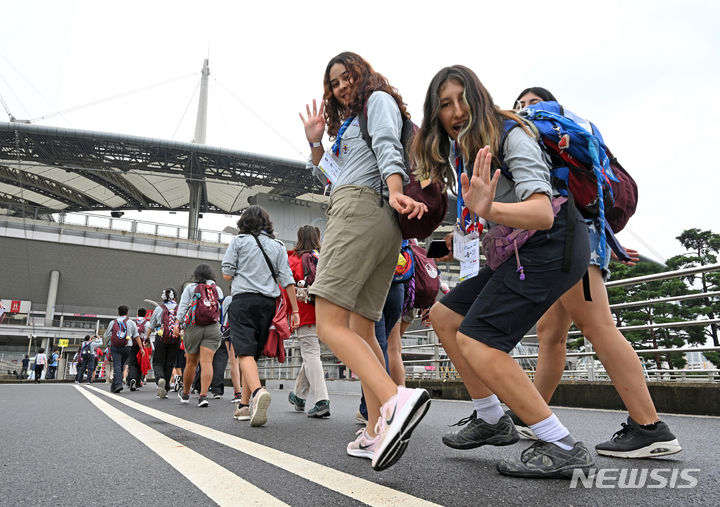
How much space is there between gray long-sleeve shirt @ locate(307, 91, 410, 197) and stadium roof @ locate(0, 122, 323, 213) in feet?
117

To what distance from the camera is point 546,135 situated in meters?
2.03

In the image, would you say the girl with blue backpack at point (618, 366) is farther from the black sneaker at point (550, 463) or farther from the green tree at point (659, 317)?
the green tree at point (659, 317)

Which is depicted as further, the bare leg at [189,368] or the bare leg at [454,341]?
the bare leg at [189,368]

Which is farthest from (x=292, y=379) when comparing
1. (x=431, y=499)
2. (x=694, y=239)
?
(x=694, y=239)

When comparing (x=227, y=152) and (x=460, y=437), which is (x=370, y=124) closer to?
(x=460, y=437)

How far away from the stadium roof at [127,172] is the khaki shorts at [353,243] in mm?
35862

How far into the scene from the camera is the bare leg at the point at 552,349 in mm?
2594

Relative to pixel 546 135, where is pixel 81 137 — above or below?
above

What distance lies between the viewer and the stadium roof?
1367 inches

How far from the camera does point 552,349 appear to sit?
2.62 metres

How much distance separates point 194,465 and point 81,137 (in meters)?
36.9

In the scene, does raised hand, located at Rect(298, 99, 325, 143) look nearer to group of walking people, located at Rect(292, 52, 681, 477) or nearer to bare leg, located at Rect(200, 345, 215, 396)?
group of walking people, located at Rect(292, 52, 681, 477)

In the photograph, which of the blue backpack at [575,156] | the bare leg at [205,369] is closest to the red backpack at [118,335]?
the bare leg at [205,369]

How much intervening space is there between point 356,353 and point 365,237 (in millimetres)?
469
